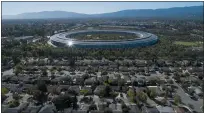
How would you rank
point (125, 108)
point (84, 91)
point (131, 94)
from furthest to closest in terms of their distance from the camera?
point (84, 91), point (131, 94), point (125, 108)

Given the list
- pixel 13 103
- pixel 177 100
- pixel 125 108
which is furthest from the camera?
pixel 177 100

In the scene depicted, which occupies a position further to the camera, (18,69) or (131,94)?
(18,69)

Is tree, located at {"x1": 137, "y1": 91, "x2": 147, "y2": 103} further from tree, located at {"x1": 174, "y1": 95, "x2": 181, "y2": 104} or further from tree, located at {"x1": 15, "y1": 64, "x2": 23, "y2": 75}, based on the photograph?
tree, located at {"x1": 15, "y1": 64, "x2": 23, "y2": 75}

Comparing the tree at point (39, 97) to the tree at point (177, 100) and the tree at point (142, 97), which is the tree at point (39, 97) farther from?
the tree at point (177, 100)

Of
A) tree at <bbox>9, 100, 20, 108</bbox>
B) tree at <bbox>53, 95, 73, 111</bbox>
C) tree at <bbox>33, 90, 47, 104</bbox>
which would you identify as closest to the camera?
tree at <bbox>53, 95, 73, 111</bbox>

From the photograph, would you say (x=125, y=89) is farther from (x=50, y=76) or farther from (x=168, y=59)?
(x=168, y=59)

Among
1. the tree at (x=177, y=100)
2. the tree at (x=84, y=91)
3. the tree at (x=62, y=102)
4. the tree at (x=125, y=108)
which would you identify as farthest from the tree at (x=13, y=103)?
the tree at (x=177, y=100)

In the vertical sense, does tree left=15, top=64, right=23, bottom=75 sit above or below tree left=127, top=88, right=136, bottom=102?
above

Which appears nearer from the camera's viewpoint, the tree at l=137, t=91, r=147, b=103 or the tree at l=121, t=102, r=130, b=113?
the tree at l=121, t=102, r=130, b=113

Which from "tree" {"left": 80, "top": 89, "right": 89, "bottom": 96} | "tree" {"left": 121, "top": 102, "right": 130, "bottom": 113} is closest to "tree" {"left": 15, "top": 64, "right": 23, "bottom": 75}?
"tree" {"left": 80, "top": 89, "right": 89, "bottom": 96}

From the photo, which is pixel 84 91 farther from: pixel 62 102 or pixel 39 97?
pixel 39 97

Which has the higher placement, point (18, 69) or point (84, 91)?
point (18, 69)

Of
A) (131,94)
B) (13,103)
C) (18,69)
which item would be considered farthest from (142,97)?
(18,69)
